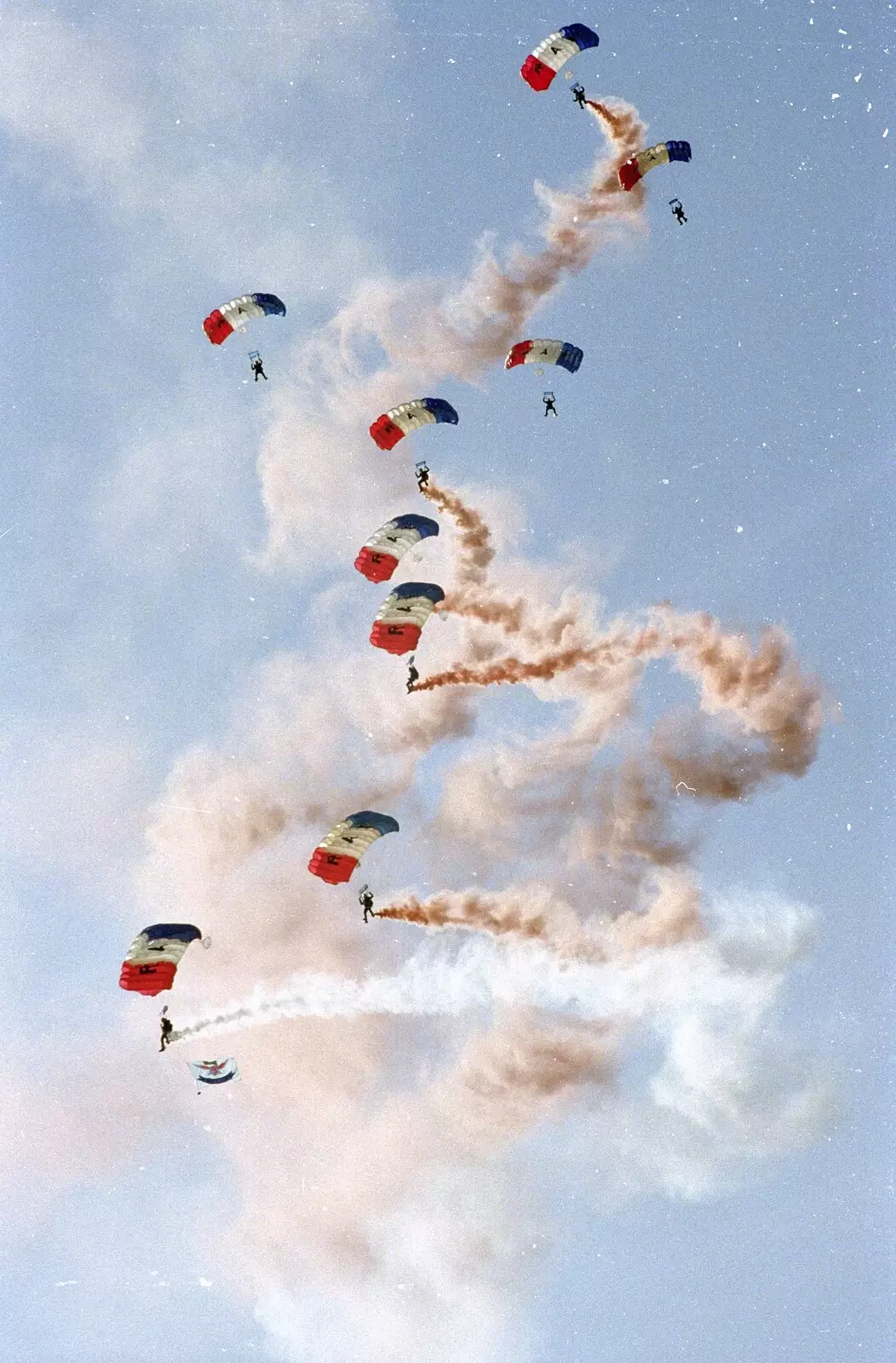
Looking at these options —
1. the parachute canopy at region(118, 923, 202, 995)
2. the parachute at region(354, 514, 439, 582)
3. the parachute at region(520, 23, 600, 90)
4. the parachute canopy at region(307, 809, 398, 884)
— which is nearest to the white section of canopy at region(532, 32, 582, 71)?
the parachute at region(520, 23, 600, 90)

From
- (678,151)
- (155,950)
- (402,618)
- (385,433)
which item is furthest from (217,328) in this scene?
(155,950)

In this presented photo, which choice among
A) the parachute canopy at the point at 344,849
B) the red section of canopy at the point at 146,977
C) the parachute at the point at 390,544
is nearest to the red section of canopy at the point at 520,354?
the parachute at the point at 390,544

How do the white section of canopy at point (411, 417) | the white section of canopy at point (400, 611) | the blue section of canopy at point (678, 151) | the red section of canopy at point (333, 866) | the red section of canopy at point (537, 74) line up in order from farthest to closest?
the blue section of canopy at point (678, 151)
the red section of canopy at point (537, 74)
the white section of canopy at point (411, 417)
the white section of canopy at point (400, 611)
the red section of canopy at point (333, 866)

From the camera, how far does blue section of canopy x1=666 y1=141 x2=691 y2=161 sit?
48.0 m

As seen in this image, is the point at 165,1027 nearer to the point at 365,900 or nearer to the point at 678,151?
the point at 365,900

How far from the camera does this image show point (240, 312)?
46.6 metres

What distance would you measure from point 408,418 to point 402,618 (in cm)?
665

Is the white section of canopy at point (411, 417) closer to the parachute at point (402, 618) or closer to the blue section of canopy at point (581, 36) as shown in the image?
the parachute at point (402, 618)

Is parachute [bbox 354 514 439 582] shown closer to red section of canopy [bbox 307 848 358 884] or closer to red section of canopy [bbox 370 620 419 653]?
red section of canopy [bbox 370 620 419 653]

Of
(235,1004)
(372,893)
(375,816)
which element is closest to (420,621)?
(375,816)

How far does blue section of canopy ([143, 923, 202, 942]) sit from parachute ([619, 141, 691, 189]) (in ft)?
94.6

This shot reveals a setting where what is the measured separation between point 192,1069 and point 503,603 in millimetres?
19136

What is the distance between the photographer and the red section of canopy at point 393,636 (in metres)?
43.3

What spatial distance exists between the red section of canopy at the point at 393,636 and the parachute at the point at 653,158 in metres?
18.0
